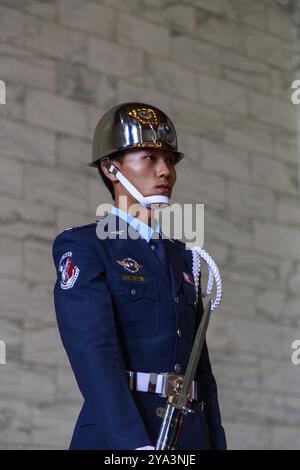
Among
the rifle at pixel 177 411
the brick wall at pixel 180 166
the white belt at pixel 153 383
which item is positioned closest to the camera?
the rifle at pixel 177 411

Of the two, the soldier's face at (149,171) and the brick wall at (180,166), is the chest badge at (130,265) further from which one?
the brick wall at (180,166)

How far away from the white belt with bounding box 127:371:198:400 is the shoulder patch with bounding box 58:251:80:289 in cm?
32

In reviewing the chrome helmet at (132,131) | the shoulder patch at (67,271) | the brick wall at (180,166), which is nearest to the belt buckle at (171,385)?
the shoulder patch at (67,271)

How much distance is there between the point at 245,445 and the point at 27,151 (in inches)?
89.0

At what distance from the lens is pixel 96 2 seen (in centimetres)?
630

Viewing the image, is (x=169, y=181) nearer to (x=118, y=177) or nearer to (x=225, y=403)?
(x=118, y=177)

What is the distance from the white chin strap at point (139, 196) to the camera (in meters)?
3.28

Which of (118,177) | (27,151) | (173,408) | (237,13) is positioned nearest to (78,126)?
(27,151)

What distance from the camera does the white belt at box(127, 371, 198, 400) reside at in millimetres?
3006

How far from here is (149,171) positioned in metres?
3.33

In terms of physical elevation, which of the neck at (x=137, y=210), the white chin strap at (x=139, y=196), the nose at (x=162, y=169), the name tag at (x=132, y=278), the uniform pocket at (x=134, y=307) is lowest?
the uniform pocket at (x=134, y=307)

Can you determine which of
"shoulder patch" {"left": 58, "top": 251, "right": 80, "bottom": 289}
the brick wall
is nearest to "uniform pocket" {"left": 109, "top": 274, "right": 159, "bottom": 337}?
"shoulder patch" {"left": 58, "top": 251, "right": 80, "bottom": 289}

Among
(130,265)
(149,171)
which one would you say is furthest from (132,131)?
(130,265)

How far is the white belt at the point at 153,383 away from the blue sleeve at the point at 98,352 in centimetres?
9
